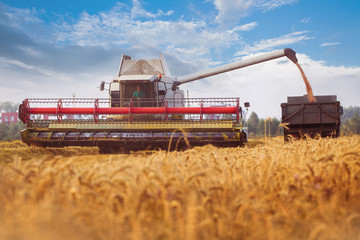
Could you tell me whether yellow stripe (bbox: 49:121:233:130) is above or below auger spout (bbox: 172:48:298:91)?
below

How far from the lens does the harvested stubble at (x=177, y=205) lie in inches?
61.0

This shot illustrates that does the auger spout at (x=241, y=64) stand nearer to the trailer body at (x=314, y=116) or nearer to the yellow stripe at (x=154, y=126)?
the trailer body at (x=314, y=116)

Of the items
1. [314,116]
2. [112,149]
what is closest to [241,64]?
[314,116]

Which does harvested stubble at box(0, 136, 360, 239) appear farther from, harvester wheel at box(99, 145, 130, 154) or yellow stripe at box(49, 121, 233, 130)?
harvester wheel at box(99, 145, 130, 154)

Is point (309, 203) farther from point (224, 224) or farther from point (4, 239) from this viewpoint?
point (4, 239)

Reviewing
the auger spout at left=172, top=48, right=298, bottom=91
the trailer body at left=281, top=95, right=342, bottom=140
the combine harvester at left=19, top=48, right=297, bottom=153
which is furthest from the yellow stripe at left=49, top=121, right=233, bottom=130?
the auger spout at left=172, top=48, right=298, bottom=91

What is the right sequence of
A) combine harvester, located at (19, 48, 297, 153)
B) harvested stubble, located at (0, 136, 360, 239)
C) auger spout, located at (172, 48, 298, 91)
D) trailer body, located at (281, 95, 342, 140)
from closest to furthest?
harvested stubble, located at (0, 136, 360, 239), combine harvester, located at (19, 48, 297, 153), trailer body, located at (281, 95, 342, 140), auger spout, located at (172, 48, 298, 91)

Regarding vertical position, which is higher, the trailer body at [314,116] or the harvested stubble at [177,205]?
the trailer body at [314,116]

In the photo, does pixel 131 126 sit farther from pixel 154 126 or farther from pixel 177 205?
pixel 177 205

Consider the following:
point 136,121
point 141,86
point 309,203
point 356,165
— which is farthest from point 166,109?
point 309,203

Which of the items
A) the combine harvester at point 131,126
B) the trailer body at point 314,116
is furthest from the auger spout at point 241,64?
the combine harvester at point 131,126

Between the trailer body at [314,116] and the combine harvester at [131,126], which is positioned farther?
the trailer body at [314,116]

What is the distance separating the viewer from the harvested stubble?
5.08 ft

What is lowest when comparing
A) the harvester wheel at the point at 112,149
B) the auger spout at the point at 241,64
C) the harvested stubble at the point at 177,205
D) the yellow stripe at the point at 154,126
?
the harvester wheel at the point at 112,149
